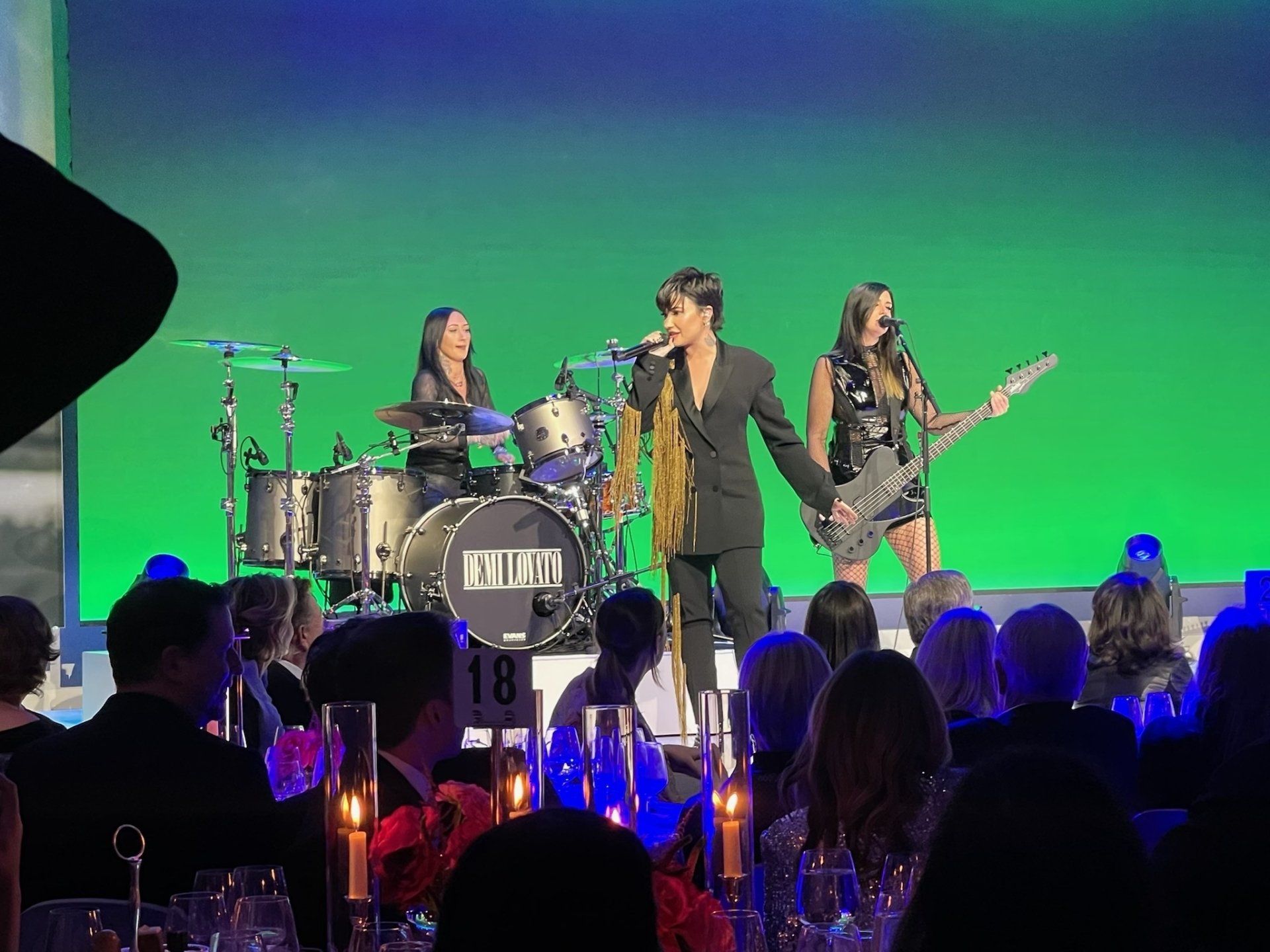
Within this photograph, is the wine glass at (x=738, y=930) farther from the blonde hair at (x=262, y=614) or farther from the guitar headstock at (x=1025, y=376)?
the guitar headstock at (x=1025, y=376)

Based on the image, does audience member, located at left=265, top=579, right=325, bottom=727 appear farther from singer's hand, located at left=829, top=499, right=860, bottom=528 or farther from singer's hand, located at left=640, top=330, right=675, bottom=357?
singer's hand, located at left=829, top=499, right=860, bottom=528

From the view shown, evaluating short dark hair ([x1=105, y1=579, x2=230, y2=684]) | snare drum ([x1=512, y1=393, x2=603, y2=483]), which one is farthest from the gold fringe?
short dark hair ([x1=105, y1=579, x2=230, y2=684])

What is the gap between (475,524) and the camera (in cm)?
768

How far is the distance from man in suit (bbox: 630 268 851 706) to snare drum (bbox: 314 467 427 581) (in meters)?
2.07

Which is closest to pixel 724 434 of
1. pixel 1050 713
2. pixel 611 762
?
pixel 1050 713

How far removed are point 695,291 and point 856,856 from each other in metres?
3.54

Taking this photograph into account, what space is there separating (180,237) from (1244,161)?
7110 millimetres

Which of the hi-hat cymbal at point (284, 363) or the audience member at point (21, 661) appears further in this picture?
the hi-hat cymbal at point (284, 363)

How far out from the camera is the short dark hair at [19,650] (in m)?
3.65

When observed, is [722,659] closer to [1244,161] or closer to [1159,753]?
[1159,753]

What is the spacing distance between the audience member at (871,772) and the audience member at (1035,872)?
1.33m

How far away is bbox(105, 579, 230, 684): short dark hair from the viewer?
2971 mm

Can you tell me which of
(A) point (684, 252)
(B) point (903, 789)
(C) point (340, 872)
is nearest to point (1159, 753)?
(B) point (903, 789)

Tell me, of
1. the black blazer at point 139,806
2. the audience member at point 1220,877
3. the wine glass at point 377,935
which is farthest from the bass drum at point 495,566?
the audience member at point 1220,877
